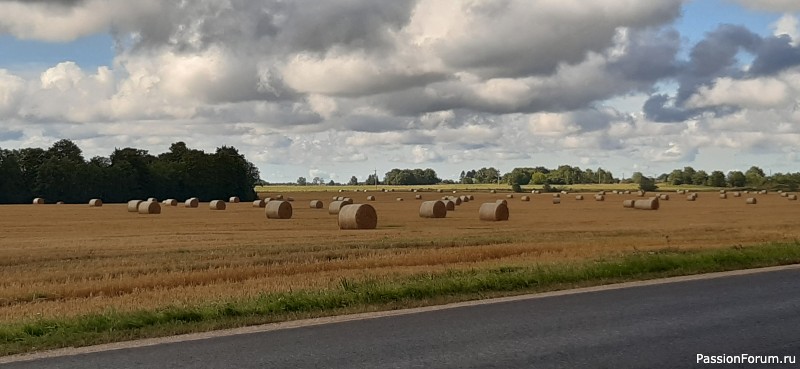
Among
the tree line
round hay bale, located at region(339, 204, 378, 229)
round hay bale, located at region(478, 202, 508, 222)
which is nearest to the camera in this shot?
round hay bale, located at region(339, 204, 378, 229)

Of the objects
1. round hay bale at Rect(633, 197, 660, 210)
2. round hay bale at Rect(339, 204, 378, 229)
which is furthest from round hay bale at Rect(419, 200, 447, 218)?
round hay bale at Rect(633, 197, 660, 210)

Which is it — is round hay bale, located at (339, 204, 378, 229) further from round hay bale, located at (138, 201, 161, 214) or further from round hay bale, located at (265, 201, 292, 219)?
round hay bale, located at (138, 201, 161, 214)

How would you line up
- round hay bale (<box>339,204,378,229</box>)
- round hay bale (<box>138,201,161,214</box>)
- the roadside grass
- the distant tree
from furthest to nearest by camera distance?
the distant tree, round hay bale (<box>138,201,161,214</box>), round hay bale (<box>339,204,378,229</box>), the roadside grass

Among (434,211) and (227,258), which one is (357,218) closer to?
(434,211)

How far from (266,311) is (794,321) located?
23.4 feet

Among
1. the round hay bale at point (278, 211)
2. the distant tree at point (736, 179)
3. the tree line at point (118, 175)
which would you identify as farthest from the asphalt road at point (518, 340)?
the distant tree at point (736, 179)

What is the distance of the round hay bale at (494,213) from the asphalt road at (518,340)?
34755 mm

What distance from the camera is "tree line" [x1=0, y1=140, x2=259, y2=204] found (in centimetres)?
10400

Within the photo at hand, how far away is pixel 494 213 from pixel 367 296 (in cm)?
3443

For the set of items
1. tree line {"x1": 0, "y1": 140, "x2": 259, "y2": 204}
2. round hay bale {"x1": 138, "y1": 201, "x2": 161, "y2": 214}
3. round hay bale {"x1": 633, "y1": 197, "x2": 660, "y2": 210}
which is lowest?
round hay bale {"x1": 633, "y1": 197, "x2": 660, "y2": 210}

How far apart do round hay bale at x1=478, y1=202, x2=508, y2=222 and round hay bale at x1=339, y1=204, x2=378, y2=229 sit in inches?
378

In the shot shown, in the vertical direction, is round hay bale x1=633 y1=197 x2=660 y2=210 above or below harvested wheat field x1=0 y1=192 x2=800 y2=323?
above

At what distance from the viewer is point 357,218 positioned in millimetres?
39469

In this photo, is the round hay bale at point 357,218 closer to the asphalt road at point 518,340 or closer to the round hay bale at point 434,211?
the round hay bale at point 434,211
